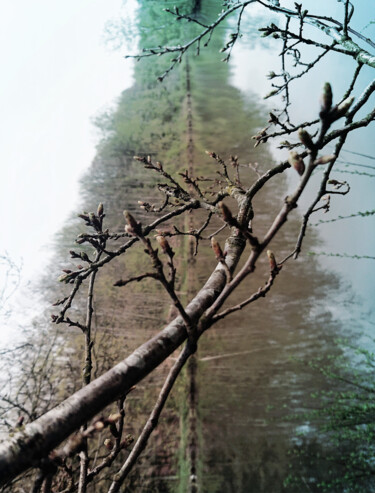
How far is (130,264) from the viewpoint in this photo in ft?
6.72

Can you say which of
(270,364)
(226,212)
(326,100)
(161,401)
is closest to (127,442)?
(161,401)

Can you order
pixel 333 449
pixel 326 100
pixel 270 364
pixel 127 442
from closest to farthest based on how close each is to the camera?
1. pixel 326 100
2. pixel 127 442
3. pixel 333 449
4. pixel 270 364

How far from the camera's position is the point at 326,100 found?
0.24m

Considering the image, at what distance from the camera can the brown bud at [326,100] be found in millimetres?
239

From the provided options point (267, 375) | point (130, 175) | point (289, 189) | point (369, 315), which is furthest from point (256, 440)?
point (130, 175)

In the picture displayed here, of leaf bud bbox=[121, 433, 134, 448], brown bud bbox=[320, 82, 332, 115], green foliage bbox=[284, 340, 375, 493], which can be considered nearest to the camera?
brown bud bbox=[320, 82, 332, 115]

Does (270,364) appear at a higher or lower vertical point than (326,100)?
lower

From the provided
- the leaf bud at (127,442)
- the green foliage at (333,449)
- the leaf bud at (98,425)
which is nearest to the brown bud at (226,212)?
the leaf bud at (98,425)

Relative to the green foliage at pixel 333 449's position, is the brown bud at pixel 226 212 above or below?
above

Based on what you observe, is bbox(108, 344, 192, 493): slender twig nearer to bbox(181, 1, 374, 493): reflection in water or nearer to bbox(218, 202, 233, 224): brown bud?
bbox(218, 202, 233, 224): brown bud

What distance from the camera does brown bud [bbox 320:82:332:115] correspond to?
0.79ft

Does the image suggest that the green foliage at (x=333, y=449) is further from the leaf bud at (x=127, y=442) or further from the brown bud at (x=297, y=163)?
the brown bud at (x=297, y=163)

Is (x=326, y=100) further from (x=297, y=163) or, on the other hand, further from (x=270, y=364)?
(x=270, y=364)

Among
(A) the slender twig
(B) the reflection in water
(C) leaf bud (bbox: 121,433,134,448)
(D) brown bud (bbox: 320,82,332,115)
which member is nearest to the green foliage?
(B) the reflection in water
